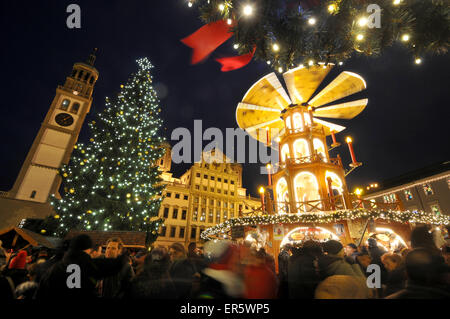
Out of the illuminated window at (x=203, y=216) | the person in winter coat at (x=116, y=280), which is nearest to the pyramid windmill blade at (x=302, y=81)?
the person in winter coat at (x=116, y=280)

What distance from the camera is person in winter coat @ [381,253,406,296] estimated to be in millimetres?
3723

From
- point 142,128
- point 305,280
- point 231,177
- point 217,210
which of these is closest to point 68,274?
point 305,280

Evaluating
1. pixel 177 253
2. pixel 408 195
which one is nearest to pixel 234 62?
pixel 177 253

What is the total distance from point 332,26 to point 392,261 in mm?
4900

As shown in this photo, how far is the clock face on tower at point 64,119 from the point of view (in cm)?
2866

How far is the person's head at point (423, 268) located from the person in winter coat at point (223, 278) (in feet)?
5.62

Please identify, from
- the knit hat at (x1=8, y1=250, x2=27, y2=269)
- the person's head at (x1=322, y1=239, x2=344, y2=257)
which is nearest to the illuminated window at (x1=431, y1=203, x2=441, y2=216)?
the person's head at (x1=322, y1=239, x2=344, y2=257)

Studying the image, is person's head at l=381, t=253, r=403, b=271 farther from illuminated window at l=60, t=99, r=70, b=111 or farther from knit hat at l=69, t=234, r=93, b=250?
illuminated window at l=60, t=99, r=70, b=111

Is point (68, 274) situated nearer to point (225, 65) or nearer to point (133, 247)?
point (225, 65)

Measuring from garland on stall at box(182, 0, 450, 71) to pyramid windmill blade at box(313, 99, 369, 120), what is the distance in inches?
570

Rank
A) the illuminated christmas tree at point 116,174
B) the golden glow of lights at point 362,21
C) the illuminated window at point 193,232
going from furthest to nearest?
the illuminated window at point 193,232 < the illuminated christmas tree at point 116,174 < the golden glow of lights at point 362,21

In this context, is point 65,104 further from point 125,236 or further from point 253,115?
point 125,236

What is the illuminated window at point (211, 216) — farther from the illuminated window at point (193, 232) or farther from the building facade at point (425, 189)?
the building facade at point (425, 189)

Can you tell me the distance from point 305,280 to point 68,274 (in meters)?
3.37
